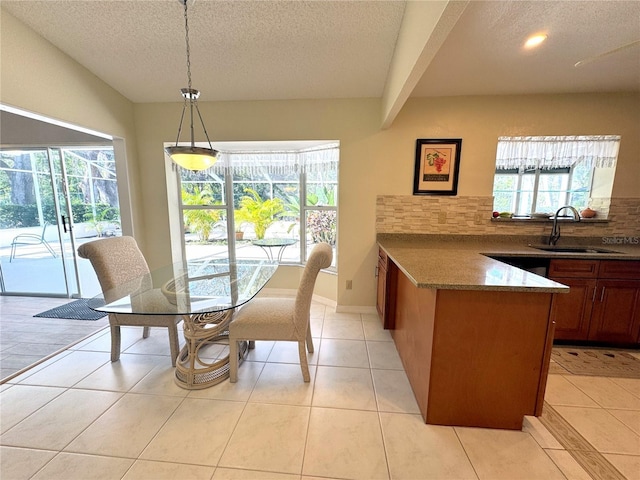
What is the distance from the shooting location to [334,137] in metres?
2.75

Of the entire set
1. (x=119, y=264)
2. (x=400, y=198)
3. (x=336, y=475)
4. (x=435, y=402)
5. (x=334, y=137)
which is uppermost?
(x=334, y=137)

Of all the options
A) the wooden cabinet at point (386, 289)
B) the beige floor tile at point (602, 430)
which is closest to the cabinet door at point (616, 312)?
the beige floor tile at point (602, 430)

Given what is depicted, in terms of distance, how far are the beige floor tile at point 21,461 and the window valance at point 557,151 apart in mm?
4024

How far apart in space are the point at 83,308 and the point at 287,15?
3689 millimetres

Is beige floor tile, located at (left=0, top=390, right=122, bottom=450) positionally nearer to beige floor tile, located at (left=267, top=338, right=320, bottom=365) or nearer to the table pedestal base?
the table pedestal base

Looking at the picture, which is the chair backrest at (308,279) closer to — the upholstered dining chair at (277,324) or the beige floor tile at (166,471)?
the upholstered dining chair at (277,324)

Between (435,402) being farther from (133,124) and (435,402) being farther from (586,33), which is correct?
(133,124)

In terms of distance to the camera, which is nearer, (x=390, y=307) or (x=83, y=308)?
(x=390, y=307)

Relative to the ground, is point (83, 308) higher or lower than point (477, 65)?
lower

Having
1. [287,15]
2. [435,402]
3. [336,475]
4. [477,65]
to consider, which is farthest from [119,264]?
[477,65]

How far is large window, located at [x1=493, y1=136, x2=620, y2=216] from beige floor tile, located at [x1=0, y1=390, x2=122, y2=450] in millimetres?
3929

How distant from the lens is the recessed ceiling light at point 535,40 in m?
1.72

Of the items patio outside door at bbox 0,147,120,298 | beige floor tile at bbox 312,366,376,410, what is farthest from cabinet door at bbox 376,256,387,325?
patio outside door at bbox 0,147,120,298

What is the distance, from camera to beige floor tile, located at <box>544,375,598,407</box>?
1.64m
